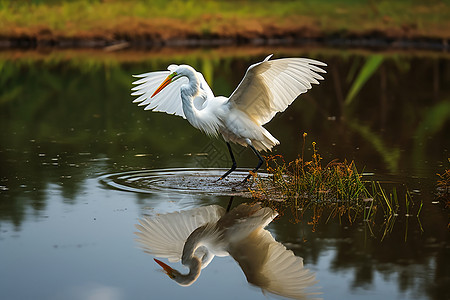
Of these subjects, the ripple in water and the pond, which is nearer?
the pond

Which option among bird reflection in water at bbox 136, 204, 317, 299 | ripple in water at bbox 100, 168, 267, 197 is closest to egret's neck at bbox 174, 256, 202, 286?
bird reflection in water at bbox 136, 204, 317, 299

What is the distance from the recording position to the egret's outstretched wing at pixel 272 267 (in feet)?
16.8

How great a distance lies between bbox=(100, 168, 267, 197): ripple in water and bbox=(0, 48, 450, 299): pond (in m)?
0.03

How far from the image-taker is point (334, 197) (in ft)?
24.6

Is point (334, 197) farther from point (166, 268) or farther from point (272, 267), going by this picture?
point (166, 268)

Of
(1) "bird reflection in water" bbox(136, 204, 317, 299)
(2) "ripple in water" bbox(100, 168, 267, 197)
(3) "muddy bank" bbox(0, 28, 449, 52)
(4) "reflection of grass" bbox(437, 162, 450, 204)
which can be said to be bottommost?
(3) "muddy bank" bbox(0, 28, 449, 52)

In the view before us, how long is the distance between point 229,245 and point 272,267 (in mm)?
610

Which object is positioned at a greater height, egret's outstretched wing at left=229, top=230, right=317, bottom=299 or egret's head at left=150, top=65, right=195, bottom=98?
egret's head at left=150, top=65, right=195, bottom=98

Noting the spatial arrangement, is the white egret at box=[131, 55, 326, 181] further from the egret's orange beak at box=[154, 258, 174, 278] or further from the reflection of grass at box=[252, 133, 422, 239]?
the egret's orange beak at box=[154, 258, 174, 278]

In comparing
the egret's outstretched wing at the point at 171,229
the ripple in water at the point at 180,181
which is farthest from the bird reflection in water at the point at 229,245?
the ripple in water at the point at 180,181

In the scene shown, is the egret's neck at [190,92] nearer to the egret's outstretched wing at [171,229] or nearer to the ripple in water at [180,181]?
the ripple in water at [180,181]

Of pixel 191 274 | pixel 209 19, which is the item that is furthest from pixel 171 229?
pixel 209 19

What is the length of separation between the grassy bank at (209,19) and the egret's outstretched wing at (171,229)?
21.5 m

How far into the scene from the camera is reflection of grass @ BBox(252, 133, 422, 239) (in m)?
6.93
